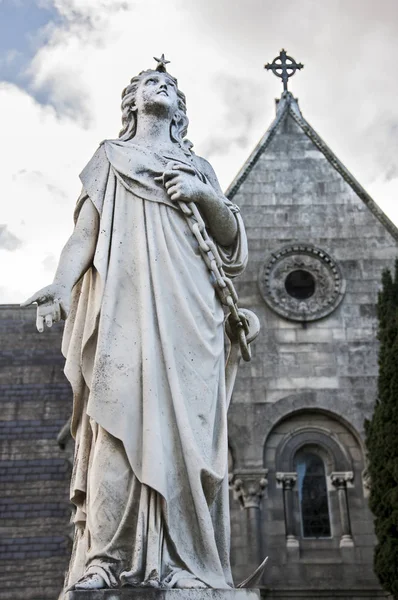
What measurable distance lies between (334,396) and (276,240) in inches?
151

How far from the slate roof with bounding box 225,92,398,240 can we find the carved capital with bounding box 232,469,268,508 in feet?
20.5

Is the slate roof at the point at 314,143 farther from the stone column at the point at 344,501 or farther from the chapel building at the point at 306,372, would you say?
the stone column at the point at 344,501

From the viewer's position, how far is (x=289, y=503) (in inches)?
649

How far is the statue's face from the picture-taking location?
204 inches

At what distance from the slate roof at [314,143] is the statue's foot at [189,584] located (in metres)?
15.5

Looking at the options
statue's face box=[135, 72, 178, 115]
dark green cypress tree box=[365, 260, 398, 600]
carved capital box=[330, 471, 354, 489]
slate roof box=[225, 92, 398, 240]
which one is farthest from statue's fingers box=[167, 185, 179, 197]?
slate roof box=[225, 92, 398, 240]

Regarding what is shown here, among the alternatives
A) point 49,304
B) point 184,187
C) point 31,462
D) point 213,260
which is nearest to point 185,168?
point 184,187

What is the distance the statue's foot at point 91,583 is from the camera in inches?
145

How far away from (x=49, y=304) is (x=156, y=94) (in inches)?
64.1

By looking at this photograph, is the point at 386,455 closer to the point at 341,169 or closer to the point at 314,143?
the point at 341,169

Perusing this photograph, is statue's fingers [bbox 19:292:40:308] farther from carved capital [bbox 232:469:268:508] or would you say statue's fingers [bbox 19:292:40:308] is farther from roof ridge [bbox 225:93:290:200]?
roof ridge [bbox 225:93:290:200]

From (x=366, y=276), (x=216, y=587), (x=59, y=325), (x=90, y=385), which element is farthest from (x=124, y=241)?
(x=59, y=325)

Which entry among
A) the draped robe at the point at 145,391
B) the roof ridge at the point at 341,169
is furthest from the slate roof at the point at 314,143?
the draped robe at the point at 145,391

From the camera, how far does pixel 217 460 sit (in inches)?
171
